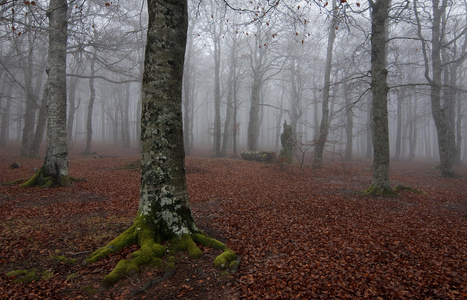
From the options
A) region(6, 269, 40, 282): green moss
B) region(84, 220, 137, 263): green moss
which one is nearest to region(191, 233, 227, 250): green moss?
region(84, 220, 137, 263): green moss

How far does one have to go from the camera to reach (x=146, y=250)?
11.9 ft

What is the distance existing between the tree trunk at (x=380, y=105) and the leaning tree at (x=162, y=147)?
6.62 meters

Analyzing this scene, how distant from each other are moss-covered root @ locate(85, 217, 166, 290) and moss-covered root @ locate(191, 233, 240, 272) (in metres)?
0.62

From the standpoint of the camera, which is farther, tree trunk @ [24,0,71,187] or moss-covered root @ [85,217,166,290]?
tree trunk @ [24,0,71,187]

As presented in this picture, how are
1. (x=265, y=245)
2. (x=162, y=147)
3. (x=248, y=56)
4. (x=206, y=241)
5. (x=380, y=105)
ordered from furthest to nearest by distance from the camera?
(x=248, y=56) → (x=380, y=105) → (x=265, y=245) → (x=206, y=241) → (x=162, y=147)

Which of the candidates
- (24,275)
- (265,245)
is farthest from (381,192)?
(24,275)

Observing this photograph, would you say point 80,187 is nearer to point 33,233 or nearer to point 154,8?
point 33,233

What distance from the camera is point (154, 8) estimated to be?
13.6 ft

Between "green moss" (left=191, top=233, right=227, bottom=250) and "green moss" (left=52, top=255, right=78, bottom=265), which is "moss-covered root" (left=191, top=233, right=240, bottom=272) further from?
"green moss" (left=52, top=255, right=78, bottom=265)

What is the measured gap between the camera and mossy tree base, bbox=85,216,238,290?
3.30m

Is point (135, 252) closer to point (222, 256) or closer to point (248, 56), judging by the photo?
point (222, 256)

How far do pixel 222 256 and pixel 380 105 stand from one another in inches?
294

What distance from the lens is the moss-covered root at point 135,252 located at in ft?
10.6

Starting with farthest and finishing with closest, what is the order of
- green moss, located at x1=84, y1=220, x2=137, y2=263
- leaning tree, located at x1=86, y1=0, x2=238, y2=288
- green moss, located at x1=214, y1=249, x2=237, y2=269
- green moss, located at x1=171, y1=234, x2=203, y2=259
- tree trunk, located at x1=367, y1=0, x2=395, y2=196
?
tree trunk, located at x1=367, y1=0, x2=395, y2=196 → leaning tree, located at x1=86, y1=0, x2=238, y2=288 → green moss, located at x1=171, y1=234, x2=203, y2=259 → green moss, located at x1=84, y1=220, x2=137, y2=263 → green moss, located at x1=214, y1=249, x2=237, y2=269
